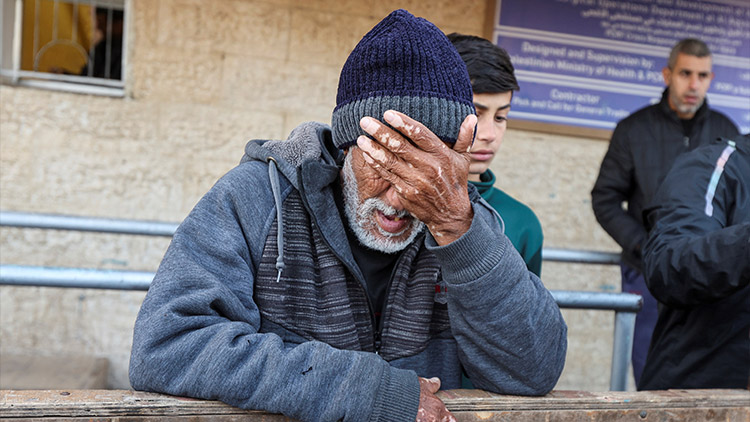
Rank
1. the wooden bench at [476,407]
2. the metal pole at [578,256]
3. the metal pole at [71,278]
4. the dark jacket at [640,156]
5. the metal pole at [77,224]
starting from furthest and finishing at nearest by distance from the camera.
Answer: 1. the dark jacket at [640,156]
2. the metal pole at [578,256]
3. the metal pole at [77,224]
4. the metal pole at [71,278]
5. the wooden bench at [476,407]

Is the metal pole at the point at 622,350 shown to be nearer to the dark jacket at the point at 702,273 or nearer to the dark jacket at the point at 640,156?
the dark jacket at the point at 702,273

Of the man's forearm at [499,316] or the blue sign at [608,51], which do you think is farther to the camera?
the blue sign at [608,51]

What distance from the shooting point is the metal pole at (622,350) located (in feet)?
6.85

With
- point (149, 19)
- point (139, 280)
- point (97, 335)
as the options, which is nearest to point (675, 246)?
point (139, 280)

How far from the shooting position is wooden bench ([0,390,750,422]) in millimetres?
1106

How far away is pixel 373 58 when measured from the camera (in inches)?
56.6

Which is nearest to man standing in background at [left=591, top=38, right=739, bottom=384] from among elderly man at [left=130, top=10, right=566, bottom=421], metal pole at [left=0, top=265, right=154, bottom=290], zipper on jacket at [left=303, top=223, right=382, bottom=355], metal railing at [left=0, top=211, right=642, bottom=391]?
metal railing at [left=0, top=211, right=642, bottom=391]

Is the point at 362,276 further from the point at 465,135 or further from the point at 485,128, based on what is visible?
the point at 485,128

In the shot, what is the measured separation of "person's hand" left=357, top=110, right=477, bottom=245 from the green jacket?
0.65 meters

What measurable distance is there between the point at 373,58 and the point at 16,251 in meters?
2.94

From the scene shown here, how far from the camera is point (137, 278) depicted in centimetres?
175

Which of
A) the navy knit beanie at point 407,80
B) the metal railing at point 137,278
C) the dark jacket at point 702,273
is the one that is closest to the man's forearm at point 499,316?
the navy knit beanie at point 407,80

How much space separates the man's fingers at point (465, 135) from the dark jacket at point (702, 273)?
2.53 feet

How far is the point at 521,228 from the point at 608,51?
241 centimetres
